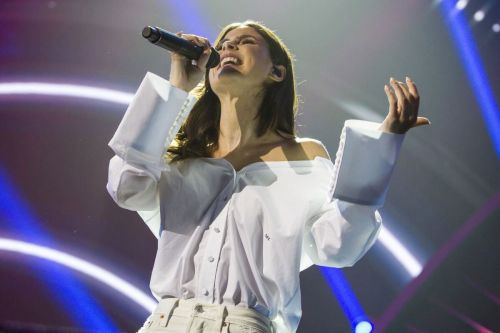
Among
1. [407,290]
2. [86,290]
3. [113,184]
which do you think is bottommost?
[86,290]

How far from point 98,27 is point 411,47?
166cm

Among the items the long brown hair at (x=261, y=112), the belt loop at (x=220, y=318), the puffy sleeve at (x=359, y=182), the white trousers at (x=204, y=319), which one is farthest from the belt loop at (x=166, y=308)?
the long brown hair at (x=261, y=112)

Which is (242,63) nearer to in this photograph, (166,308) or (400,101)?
(400,101)

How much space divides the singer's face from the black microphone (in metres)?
0.13

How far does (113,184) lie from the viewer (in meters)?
1.70

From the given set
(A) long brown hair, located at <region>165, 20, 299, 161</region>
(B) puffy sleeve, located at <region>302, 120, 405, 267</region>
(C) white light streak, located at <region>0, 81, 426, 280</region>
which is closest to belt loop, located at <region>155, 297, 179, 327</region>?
(B) puffy sleeve, located at <region>302, 120, 405, 267</region>

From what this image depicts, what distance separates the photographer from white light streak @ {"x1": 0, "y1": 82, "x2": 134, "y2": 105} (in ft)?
10.2

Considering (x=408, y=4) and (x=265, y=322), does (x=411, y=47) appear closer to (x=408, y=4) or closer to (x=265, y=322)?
(x=408, y=4)

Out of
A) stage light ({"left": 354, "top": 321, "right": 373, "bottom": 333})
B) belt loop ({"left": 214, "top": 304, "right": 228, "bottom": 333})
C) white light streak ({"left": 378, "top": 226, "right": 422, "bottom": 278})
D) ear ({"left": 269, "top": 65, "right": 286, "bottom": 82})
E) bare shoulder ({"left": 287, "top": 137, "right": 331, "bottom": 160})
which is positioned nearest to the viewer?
belt loop ({"left": 214, "top": 304, "right": 228, "bottom": 333})

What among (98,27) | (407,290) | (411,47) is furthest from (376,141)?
(98,27)

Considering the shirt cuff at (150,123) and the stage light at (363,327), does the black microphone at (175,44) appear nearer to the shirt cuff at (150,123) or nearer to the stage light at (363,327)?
the shirt cuff at (150,123)

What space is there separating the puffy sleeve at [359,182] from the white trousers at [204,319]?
30 cm

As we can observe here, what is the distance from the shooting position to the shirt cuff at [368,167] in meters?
1.51

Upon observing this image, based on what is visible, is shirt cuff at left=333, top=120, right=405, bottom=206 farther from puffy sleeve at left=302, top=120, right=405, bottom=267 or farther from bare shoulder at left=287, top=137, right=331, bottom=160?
bare shoulder at left=287, top=137, right=331, bottom=160
